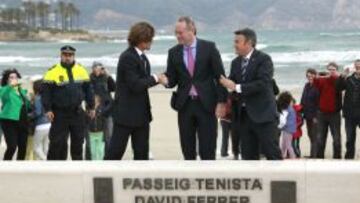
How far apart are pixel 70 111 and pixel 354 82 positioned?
4.45 m

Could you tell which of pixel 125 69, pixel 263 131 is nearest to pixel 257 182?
pixel 263 131

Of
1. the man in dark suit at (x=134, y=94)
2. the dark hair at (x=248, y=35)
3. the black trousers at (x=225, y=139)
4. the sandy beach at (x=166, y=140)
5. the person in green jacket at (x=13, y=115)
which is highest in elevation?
the dark hair at (x=248, y=35)

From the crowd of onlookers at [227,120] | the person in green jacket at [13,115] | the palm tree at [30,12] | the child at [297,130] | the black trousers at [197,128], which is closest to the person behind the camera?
the black trousers at [197,128]

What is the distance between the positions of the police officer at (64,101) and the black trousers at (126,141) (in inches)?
47.5

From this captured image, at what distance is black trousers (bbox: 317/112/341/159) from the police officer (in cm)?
413

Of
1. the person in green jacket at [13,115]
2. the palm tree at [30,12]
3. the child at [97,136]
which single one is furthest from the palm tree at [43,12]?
→ the person in green jacket at [13,115]

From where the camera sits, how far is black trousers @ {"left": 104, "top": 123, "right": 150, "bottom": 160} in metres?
7.90

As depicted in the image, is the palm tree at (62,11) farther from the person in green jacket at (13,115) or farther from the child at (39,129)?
the person in green jacket at (13,115)

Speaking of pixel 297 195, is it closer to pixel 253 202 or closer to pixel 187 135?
pixel 253 202

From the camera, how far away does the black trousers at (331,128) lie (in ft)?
38.4

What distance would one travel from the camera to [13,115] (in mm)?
10664

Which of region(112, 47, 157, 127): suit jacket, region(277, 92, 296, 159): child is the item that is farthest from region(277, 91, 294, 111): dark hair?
region(112, 47, 157, 127): suit jacket

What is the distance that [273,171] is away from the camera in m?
6.41

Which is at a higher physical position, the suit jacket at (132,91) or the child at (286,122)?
the suit jacket at (132,91)
